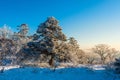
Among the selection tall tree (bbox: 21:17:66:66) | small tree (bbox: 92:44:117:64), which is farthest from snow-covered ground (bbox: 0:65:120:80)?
small tree (bbox: 92:44:117:64)

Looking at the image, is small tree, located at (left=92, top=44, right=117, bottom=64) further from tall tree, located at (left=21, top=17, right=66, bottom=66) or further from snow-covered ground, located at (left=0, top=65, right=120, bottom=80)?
snow-covered ground, located at (left=0, top=65, right=120, bottom=80)

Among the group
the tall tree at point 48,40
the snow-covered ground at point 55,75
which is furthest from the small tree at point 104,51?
the snow-covered ground at point 55,75

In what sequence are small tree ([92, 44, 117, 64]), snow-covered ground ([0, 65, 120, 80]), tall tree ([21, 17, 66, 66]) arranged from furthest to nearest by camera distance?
small tree ([92, 44, 117, 64]) → tall tree ([21, 17, 66, 66]) → snow-covered ground ([0, 65, 120, 80])

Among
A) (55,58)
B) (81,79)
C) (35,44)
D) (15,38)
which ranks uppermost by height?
(15,38)

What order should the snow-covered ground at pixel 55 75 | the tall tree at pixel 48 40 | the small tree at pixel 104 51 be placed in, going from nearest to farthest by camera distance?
1. the snow-covered ground at pixel 55 75
2. the tall tree at pixel 48 40
3. the small tree at pixel 104 51

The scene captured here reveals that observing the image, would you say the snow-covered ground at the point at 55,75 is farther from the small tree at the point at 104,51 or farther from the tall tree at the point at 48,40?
the small tree at the point at 104,51

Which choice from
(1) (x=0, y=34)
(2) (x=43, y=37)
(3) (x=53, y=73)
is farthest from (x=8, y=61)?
(3) (x=53, y=73)

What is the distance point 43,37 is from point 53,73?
733 inches

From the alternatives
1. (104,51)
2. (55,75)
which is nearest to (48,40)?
(55,75)

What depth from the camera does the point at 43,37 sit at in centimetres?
3506

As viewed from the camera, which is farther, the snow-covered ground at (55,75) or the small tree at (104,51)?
the small tree at (104,51)

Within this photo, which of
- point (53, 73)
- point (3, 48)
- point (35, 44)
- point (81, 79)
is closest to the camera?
point (81, 79)

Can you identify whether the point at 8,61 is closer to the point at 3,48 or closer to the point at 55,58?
the point at 3,48

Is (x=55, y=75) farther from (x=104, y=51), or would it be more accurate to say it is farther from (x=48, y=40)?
(x=104, y=51)
